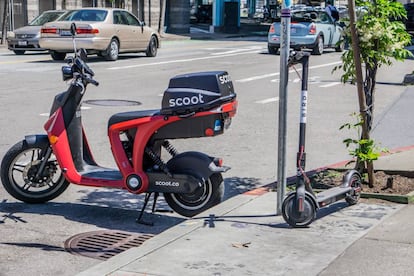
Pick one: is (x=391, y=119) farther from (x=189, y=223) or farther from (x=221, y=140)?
(x=189, y=223)

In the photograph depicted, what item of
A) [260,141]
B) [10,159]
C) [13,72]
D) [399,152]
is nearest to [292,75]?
[13,72]

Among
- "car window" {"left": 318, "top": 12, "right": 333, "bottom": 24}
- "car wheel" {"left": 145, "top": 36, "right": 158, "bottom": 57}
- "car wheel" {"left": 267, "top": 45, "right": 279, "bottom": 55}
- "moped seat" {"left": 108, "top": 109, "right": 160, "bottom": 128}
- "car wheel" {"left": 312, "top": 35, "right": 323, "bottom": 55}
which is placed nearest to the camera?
"moped seat" {"left": 108, "top": 109, "right": 160, "bottom": 128}

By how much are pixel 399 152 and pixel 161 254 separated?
4.93 m

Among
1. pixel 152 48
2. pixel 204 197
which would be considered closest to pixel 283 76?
pixel 204 197

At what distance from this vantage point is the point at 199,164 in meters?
6.89

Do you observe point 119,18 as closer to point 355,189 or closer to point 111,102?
point 111,102

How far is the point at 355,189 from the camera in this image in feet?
23.3

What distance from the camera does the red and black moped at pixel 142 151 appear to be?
22.2 feet

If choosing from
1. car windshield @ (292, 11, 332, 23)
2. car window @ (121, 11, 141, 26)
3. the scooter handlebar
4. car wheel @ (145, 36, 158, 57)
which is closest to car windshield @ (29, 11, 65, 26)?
car window @ (121, 11, 141, 26)

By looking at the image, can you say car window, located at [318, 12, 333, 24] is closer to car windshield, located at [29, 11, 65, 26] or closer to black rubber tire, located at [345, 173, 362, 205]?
car windshield, located at [29, 11, 65, 26]

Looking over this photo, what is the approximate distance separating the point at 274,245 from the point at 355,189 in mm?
1497

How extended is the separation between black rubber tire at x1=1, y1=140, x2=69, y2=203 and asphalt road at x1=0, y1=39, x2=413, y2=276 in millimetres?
116

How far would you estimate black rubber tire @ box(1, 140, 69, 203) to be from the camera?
292 inches

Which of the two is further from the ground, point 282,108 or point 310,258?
point 282,108
